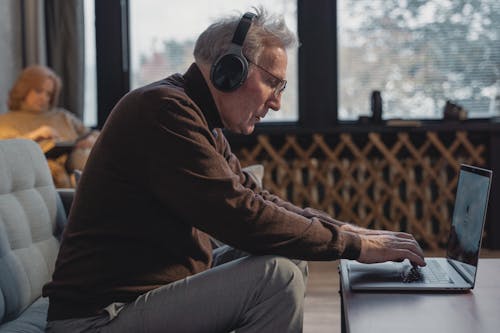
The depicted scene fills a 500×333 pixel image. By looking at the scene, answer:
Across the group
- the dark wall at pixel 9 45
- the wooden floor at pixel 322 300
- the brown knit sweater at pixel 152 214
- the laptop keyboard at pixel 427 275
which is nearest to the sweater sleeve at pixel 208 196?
the brown knit sweater at pixel 152 214

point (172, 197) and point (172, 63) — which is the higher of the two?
point (172, 63)

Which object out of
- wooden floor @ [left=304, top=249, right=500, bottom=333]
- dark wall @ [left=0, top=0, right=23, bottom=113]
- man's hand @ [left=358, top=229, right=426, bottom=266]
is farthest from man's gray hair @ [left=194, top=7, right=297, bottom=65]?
dark wall @ [left=0, top=0, right=23, bottom=113]

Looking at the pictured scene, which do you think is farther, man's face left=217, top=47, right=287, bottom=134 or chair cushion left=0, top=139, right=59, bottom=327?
chair cushion left=0, top=139, right=59, bottom=327

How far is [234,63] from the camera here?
147cm

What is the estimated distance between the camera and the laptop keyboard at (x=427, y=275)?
151 centimetres

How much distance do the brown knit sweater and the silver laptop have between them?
0.15 m

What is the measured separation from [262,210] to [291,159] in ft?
9.72

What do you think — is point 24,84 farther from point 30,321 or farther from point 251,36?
point 251,36

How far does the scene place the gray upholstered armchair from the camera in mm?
1637

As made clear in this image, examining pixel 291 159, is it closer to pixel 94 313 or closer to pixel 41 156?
pixel 41 156

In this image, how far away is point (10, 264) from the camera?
5.50 feet

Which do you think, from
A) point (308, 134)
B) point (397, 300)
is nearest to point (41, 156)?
point (397, 300)

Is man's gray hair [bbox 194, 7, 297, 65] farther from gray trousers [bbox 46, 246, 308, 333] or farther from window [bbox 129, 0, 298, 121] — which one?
window [bbox 129, 0, 298, 121]

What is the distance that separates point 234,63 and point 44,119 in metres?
2.53
